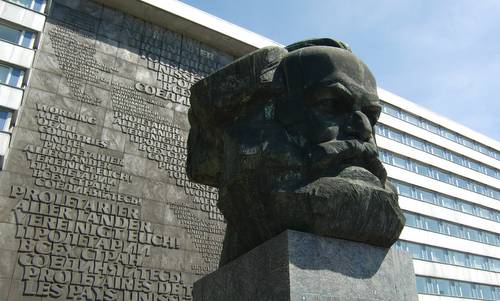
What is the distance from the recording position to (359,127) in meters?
3.79

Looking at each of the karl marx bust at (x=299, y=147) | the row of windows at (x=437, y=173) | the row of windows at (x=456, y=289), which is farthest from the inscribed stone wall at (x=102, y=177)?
the row of windows at (x=437, y=173)

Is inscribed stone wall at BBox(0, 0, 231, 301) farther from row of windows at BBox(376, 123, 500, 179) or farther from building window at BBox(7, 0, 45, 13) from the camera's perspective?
row of windows at BBox(376, 123, 500, 179)

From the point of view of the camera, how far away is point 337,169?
359 centimetres

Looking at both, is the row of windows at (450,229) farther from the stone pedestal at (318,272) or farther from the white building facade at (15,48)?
→ the stone pedestal at (318,272)

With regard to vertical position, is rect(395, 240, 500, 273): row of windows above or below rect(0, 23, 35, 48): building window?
below

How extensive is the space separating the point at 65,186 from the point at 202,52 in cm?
832

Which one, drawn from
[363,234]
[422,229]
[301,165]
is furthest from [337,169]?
[422,229]

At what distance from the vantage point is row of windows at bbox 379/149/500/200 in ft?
95.9

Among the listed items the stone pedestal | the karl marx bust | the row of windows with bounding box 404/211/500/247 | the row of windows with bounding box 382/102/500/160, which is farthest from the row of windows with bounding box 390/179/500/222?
the stone pedestal

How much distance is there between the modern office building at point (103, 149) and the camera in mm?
11875

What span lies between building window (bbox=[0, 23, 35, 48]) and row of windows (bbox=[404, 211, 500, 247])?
22.5 meters

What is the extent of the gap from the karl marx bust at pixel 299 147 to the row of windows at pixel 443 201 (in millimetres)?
25271

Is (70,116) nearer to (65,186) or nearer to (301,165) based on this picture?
(65,186)

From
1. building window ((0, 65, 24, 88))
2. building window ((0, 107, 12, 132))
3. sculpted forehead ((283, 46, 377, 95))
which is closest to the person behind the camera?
sculpted forehead ((283, 46, 377, 95))
